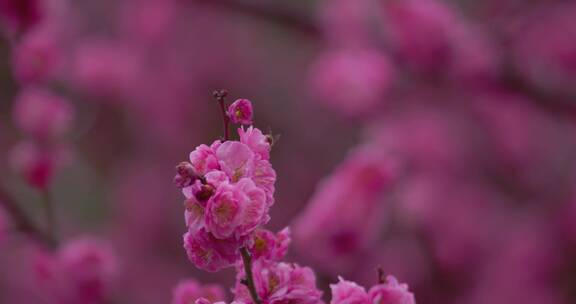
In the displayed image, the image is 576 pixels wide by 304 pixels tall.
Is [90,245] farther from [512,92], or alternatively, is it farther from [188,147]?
[188,147]

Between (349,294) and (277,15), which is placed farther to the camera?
(277,15)

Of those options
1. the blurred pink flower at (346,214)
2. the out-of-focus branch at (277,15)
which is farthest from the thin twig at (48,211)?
the out-of-focus branch at (277,15)

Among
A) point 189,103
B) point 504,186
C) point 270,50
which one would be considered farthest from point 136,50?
point 504,186

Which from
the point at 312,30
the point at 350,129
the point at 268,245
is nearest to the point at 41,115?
the point at 268,245

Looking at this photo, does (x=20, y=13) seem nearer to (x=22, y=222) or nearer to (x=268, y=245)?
(x=22, y=222)

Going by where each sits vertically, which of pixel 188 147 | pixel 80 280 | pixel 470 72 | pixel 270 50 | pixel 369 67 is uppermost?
pixel 270 50

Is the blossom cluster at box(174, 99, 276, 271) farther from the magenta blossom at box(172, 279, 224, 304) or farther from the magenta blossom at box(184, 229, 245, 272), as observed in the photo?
the magenta blossom at box(172, 279, 224, 304)
